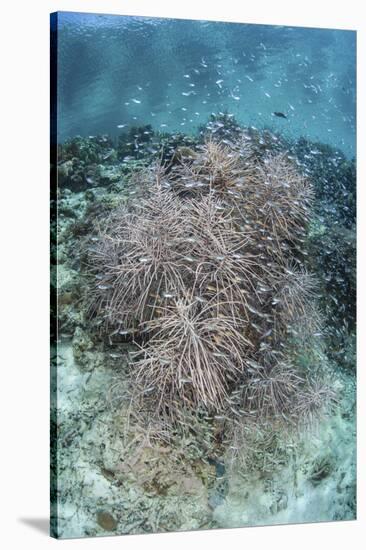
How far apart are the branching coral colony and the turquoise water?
0.32 metres

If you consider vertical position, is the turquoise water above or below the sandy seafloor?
above

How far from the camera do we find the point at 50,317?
7398mm

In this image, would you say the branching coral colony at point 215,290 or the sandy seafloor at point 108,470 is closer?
the sandy seafloor at point 108,470

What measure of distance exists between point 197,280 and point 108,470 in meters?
1.37

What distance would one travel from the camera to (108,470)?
7406 millimetres

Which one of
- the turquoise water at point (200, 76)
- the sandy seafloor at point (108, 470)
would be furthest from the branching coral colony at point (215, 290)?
the turquoise water at point (200, 76)

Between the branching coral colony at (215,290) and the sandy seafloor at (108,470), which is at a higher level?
the branching coral colony at (215,290)

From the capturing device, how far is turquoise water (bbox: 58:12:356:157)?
7.46m

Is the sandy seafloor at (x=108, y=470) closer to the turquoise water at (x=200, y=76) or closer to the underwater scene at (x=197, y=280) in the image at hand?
the underwater scene at (x=197, y=280)

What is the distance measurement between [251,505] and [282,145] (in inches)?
98.7

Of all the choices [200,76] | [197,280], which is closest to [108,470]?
[197,280]

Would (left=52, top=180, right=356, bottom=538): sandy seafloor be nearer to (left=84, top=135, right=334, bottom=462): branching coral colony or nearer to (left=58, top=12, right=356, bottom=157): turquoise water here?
(left=84, top=135, right=334, bottom=462): branching coral colony

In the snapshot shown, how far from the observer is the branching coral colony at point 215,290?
24.6 feet

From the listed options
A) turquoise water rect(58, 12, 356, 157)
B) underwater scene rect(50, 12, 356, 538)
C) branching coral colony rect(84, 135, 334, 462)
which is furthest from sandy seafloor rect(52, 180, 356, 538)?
turquoise water rect(58, 12, 356, 157)
